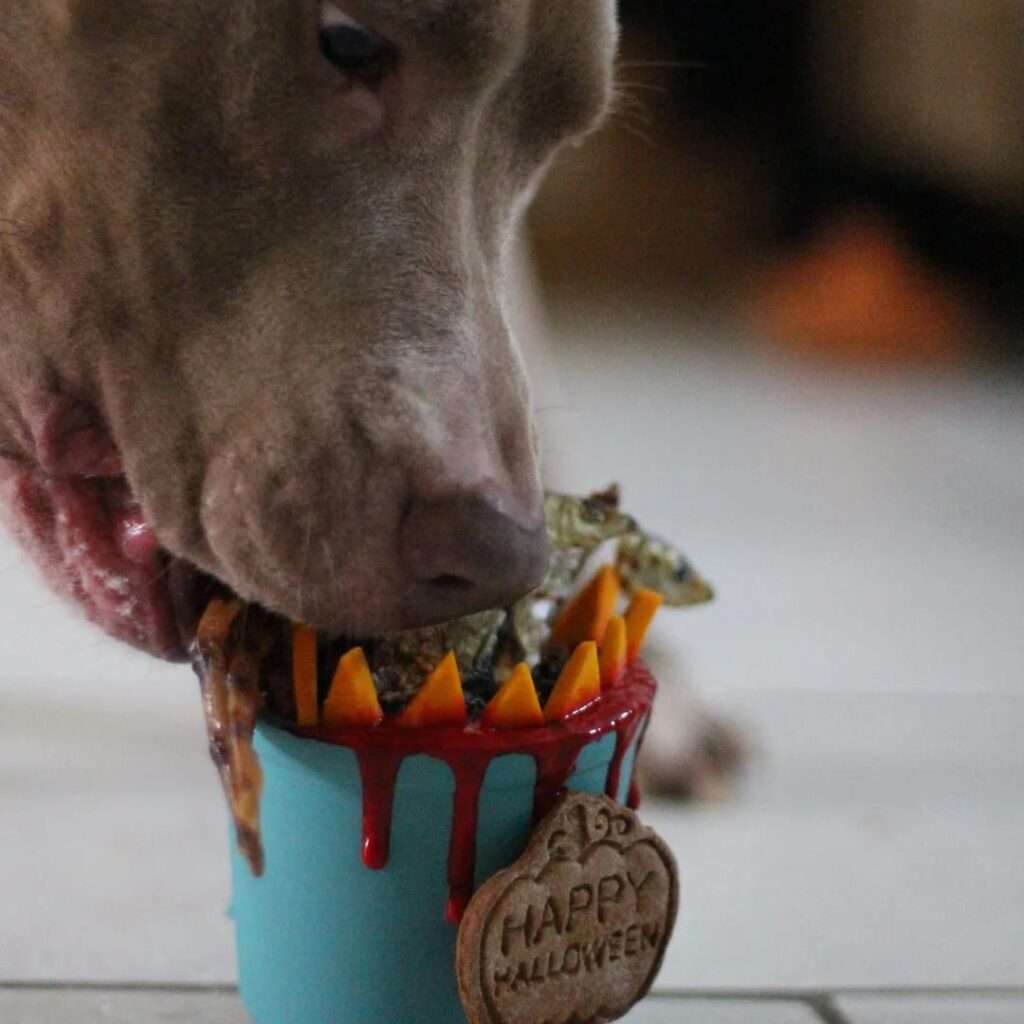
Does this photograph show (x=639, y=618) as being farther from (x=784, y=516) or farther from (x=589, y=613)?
(x=784, y=516)

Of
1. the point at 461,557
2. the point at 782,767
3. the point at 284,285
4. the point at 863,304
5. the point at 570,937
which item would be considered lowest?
the point at 863,304

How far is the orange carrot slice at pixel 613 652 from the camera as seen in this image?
888mm

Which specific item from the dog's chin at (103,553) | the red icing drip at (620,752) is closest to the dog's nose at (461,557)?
the red icing drip at (620,752)

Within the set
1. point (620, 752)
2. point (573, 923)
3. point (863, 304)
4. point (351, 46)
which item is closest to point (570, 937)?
point (573, 923)

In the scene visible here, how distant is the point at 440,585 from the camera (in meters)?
0.82

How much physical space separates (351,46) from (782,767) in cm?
88

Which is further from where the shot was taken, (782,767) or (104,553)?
(782,767)

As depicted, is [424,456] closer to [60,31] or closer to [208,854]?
[60,31]

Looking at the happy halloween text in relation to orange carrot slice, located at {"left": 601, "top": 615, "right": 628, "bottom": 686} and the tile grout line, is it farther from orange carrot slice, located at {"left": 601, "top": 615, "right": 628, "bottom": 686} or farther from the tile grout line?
the tile grout line

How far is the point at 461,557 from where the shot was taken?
2.62 feet

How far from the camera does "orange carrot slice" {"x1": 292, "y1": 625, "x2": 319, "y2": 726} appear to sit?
0.82 m

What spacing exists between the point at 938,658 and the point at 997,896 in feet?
1.97

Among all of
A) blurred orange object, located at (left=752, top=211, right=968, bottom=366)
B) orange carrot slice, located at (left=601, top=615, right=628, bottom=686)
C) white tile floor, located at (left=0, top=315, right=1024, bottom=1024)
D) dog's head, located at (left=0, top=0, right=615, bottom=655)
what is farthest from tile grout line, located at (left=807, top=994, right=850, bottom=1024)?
blurred orange object, located at (left=752, top=211, right=968, bottom=366)

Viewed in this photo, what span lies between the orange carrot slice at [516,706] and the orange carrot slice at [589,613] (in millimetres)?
116
